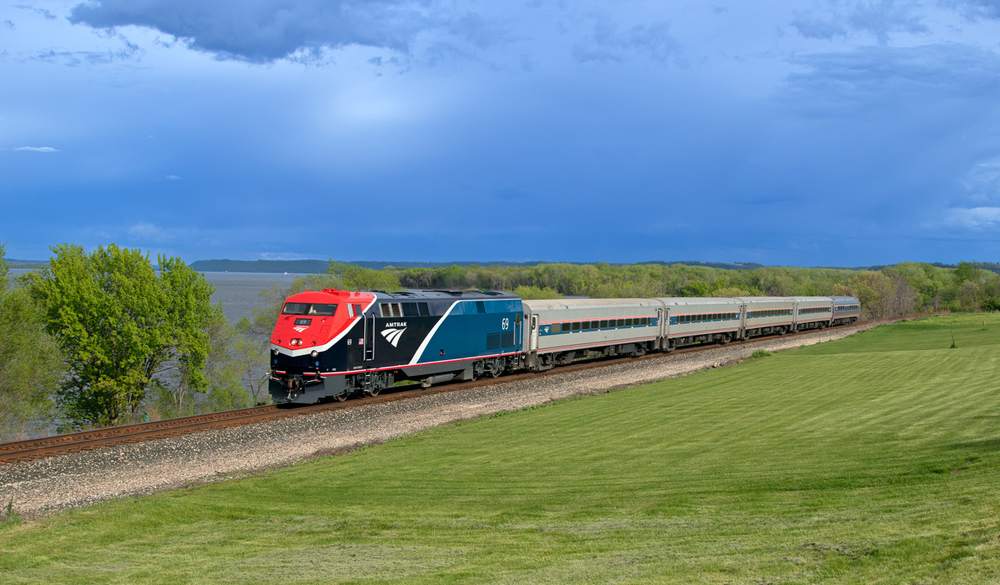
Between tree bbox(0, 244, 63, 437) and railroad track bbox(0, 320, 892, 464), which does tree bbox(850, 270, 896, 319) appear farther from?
tree bbox(0, 244, 63, 437)

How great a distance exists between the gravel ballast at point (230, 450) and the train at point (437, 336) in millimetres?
1487

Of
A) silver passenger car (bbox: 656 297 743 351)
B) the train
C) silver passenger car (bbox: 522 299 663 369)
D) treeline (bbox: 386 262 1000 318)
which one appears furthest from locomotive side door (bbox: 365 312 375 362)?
treeline (bbox: 386 262 1000 318)

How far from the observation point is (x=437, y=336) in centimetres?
2897

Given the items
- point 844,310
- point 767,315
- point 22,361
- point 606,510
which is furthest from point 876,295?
point 606,510

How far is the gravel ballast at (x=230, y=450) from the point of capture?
15227mm

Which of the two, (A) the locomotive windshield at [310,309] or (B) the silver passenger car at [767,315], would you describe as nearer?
(A) the locomotive windshield at [310,309]

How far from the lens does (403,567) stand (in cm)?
883

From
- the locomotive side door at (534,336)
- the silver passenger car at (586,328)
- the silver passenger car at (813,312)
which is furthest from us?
the silver passenger car at (813,312)

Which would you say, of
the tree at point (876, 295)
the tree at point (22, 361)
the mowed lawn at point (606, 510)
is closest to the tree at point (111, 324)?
the tree at point (22, 361)

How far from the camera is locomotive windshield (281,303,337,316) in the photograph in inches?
990

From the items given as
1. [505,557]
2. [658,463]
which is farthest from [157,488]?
[658,463]

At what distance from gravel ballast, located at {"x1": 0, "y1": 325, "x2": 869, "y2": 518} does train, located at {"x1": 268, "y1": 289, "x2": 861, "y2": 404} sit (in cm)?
149

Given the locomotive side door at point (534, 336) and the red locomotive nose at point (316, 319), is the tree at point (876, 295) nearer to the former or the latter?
the locomotive side door at point (534, 336)

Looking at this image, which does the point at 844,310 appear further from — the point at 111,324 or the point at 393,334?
the point at 111,324
